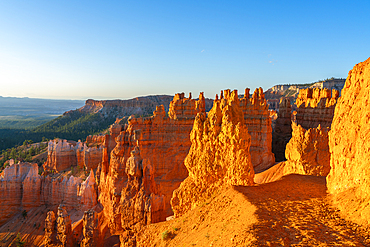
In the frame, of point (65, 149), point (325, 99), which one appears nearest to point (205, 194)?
point (325, 99)

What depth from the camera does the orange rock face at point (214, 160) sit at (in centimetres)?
1095

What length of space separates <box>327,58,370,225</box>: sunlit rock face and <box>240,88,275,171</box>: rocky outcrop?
1570cm

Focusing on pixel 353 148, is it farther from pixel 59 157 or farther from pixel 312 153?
pixel 59 157

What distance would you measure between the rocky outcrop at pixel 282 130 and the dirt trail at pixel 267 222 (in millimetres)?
19662

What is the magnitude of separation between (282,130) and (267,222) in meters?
26.7

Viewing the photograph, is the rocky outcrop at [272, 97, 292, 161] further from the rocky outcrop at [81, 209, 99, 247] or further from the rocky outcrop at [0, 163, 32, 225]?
the rocky outcrop at [0, 163, 32, 225]

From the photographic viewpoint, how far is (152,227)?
11891 mm

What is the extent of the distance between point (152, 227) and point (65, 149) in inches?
1639

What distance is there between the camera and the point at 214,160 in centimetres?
1216

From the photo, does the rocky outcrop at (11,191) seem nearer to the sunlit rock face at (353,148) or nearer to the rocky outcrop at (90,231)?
the rocky outcrop at (90,231)

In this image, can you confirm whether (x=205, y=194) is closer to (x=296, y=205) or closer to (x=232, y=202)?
(x=232, y=202)

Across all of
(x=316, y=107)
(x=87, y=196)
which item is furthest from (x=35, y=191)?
(x=316, y=107)

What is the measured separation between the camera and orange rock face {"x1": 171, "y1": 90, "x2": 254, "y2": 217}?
1095 cm

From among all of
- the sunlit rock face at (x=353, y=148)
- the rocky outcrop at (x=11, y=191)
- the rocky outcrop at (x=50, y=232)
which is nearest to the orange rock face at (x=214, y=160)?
the sunlit rock face at (x=353, y=148)
